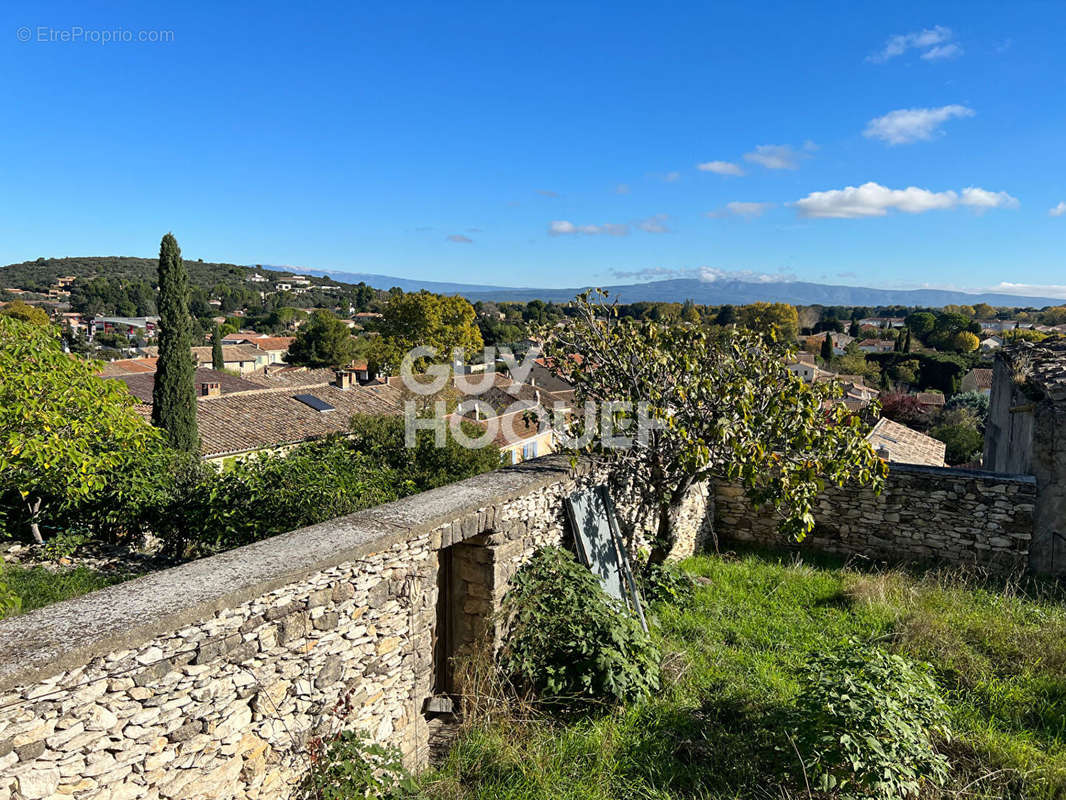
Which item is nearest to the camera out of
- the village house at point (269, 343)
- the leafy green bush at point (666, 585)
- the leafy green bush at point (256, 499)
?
the leafy green bush at point (256, 499)

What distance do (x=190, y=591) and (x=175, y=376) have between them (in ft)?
58.2

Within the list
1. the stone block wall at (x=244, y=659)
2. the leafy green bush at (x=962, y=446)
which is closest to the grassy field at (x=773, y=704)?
the stone block wall at (x=244, y=659)

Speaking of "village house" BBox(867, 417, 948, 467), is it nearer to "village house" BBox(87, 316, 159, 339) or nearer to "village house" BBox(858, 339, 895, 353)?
"village house" BBox(858, 339, 895, 353)

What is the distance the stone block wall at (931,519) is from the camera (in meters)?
7.43

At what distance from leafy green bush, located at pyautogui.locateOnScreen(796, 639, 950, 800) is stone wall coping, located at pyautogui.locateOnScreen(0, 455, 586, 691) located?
8.52ft

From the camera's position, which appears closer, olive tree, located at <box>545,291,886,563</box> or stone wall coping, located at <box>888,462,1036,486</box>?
olive tree, located at <box>545,291,886,563</box>

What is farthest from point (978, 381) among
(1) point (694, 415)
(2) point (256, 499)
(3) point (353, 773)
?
(3) point (353, 773)

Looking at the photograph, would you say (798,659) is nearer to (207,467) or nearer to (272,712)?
(272,712)

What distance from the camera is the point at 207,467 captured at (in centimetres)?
780

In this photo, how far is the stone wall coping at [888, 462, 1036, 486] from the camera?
24.3 feet

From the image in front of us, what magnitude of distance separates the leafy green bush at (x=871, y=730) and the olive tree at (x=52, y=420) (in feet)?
20.3

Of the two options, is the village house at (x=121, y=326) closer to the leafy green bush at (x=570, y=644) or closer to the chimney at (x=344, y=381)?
the chimney at (x=344, y=381)

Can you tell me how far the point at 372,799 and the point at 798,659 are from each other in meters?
3.66

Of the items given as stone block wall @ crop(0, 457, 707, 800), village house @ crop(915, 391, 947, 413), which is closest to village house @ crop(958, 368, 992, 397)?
village house @ crop(915, 391, 947, 413)
